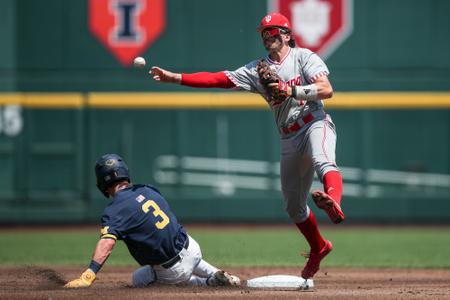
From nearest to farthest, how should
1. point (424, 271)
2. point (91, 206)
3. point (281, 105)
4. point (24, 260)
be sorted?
point (281, 105)
point (424, 271)
point (24, 260)
point (91, 206)

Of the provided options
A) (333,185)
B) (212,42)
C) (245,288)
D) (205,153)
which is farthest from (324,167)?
(212,42)

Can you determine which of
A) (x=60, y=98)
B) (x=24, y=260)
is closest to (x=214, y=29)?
(x=60, y=98)

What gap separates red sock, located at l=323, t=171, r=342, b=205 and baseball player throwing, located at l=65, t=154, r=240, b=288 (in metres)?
0.80

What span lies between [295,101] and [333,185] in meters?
0.67

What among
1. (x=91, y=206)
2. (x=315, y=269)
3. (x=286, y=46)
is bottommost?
(x=91, y=206)

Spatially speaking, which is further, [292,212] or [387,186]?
[387,186]

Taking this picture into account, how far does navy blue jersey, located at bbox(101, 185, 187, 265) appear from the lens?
15.8 feet

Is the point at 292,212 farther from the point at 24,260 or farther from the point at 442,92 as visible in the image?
the point at 442,92

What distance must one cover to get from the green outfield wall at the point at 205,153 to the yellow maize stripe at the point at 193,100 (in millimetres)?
13

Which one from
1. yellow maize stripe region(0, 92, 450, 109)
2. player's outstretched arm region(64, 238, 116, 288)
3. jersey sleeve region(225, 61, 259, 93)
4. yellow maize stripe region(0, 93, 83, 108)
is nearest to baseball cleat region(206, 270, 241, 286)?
player's outstretched arm region(64, 238, 116, 288)

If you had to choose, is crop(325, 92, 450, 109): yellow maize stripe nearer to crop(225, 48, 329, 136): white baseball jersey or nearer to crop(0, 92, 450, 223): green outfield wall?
crop(0, 92, 450, 223): green outfield wall

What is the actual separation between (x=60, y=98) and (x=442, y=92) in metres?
5.17

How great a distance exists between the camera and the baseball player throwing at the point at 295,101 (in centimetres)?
517

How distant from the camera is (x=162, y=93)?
470 inches
